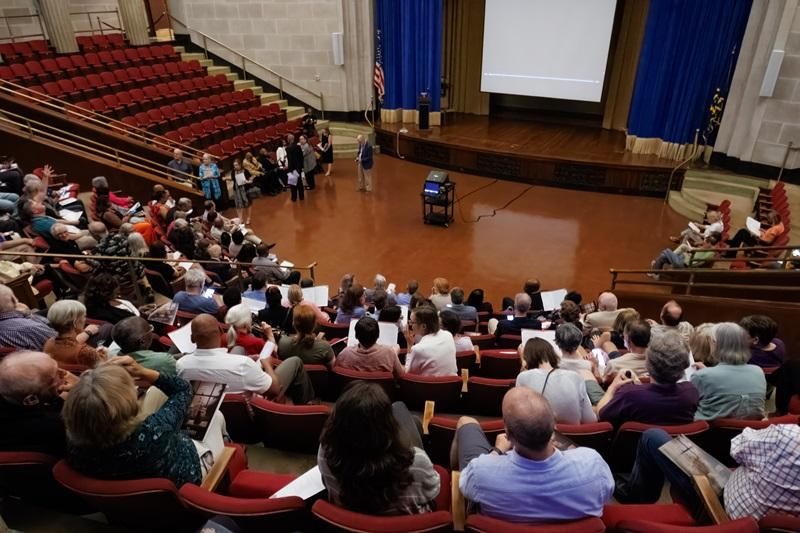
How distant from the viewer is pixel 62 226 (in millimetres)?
5254

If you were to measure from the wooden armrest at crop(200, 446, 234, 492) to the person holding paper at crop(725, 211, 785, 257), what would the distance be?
6.72 meters

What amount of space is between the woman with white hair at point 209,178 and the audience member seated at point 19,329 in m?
5.44

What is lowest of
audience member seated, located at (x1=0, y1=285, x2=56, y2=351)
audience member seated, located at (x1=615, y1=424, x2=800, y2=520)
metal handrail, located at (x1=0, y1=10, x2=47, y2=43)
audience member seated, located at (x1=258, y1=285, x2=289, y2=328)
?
audience member seated, located at (x1=258, y1=285, x2=289, y2=328)

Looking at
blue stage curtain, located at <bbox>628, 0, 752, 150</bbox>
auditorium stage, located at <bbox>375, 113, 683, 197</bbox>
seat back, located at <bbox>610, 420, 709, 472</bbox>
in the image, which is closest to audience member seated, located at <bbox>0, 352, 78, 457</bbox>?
seat back, located at <bbox>610, 420, 709, 472</bbox>

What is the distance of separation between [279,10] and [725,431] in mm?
13321

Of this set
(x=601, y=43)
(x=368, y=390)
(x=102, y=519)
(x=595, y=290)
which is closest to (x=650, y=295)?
(x=595, y=290)

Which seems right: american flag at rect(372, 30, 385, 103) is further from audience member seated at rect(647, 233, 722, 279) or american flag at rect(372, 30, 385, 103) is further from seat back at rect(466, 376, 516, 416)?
seat back at rect(466, 376, 516, 416)

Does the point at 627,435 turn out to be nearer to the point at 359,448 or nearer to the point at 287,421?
the point at 359,448

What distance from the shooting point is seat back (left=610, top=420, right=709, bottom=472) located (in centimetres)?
231

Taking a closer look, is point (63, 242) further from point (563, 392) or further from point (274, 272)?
point (563, 392)

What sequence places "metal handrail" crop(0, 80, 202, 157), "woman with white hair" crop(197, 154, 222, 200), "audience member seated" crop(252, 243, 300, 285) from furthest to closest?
"metal handrail" crop(0, 80, 202, 157), "woman with white hair" crop(197, 154, 222, 200), "audience member seated" crop(252, 243, 300, 285)

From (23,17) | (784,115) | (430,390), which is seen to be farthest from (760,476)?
(23,17)

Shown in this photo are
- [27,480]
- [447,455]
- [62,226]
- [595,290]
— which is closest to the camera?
[27,480]

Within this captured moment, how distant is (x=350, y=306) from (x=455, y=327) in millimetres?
1102
